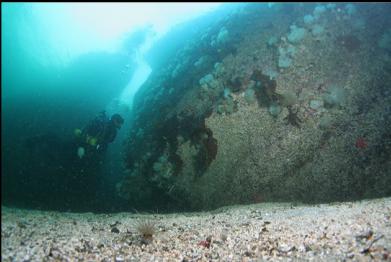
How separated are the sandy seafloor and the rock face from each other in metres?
1.87

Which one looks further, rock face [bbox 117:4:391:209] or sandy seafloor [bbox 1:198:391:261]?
rock face [bbox 117:4:391:209]

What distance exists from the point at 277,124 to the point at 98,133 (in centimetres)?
482

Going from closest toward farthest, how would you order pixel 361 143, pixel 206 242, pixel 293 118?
pixel 206 242
pixel 361 143
pixel 293 118

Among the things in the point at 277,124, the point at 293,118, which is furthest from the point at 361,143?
the point at 277,124

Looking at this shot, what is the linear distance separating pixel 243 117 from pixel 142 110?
3534mm

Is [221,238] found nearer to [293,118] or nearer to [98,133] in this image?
[293,118]

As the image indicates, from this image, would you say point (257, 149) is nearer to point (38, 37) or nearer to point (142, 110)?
point (142, 110)

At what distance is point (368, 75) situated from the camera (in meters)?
7.37

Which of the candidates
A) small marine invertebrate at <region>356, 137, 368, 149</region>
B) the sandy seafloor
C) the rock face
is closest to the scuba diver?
the rock face

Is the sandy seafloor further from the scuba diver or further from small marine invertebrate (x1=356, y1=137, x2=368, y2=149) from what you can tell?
the scuba diver

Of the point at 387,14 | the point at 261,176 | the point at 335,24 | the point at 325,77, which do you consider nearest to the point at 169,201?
the point at 261,176

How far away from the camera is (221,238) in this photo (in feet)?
14.6

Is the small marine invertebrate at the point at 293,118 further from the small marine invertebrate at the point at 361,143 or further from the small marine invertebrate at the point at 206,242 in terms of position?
the small marine invertebrate at the point at 206,242

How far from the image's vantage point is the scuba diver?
7863mm
